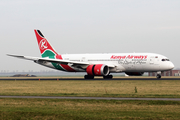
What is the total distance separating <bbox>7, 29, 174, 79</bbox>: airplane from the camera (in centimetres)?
5971

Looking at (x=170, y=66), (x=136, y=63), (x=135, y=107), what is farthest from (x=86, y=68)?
(x=135, y=107)

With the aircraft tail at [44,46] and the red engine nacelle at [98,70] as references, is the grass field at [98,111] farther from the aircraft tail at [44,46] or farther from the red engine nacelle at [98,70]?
the aircraft tail at [44,46]

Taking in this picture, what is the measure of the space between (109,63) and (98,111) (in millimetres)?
45002

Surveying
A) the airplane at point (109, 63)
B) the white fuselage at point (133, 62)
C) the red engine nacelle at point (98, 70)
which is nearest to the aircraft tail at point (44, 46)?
the airplane at point (109, 63)

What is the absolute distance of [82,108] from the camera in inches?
819

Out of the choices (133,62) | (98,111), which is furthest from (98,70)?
(98,111)

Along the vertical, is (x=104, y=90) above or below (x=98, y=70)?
below

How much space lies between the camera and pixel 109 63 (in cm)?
6419

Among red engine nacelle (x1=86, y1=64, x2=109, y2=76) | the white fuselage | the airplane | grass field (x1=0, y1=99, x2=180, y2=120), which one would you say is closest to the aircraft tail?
the airplane

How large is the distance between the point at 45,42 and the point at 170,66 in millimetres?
29511

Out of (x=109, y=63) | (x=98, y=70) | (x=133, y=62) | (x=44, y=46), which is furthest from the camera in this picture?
(x=44, y=46)

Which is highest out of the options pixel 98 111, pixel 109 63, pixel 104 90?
pixel 109 63

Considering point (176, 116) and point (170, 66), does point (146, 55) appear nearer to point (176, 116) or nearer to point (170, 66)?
point (170, 66)

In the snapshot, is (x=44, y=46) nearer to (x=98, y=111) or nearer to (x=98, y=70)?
(x=98, y=70)
